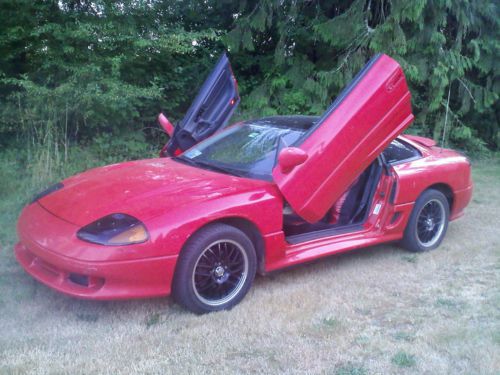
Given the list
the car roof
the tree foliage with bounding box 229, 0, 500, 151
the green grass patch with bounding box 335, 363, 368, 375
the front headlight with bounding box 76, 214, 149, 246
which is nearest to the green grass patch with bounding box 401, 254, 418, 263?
the car roof

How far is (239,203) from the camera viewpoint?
403cm

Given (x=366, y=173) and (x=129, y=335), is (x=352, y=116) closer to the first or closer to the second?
(x=366, y=173)

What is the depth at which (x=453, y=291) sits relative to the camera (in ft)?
14.8

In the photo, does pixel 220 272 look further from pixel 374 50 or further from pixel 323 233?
pixel 374 50

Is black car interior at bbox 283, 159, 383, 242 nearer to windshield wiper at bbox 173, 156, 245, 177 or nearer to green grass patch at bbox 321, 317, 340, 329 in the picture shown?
windshield wiper at bbox 173, 156, 245, 177

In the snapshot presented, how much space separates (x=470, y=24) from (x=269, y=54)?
3.84m

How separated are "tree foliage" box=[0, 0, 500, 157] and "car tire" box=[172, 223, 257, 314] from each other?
4.41 m

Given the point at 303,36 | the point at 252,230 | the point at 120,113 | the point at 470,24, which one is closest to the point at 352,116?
the point at 252,230

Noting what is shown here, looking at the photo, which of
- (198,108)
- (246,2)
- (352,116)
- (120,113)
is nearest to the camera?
(352,116)

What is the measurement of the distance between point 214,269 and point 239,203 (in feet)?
1.65

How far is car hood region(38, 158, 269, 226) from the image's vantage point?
12.6ft

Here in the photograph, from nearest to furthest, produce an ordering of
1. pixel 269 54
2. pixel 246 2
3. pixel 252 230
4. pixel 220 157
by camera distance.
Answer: pixel 252 230, pixel 220 157, pixel 246 2, pixel 269 54

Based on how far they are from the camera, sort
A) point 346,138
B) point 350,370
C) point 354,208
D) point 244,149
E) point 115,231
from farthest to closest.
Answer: point 354,208, point 244,149, point 346,138, point 115,231, point 350,370

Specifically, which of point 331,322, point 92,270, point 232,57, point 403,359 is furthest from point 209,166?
point 232,57
